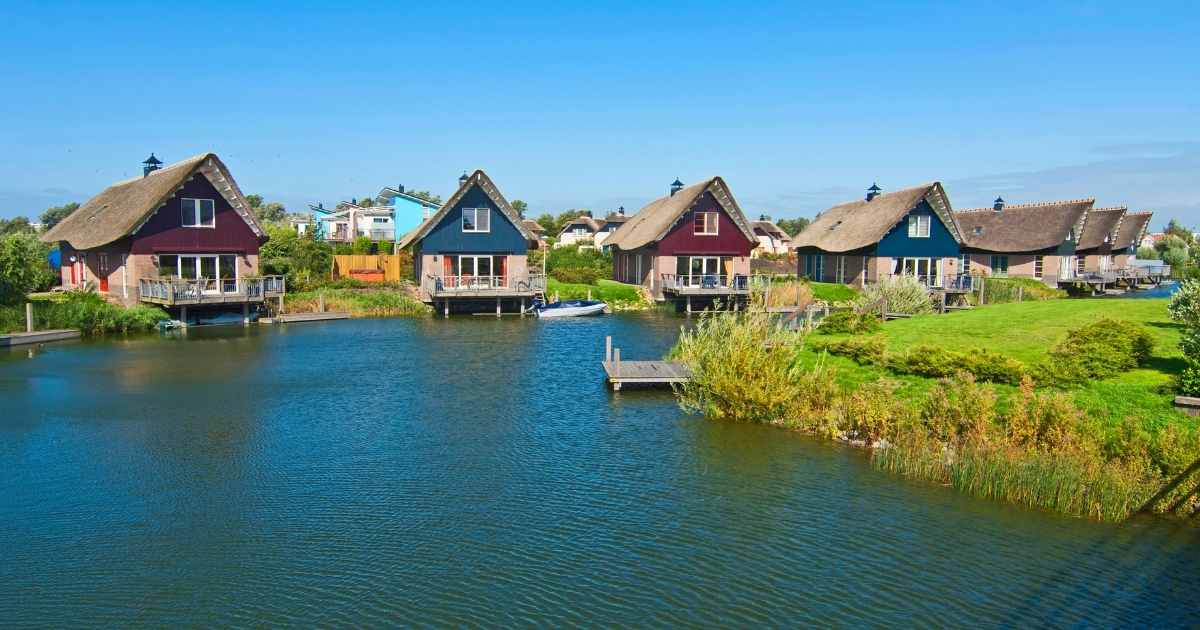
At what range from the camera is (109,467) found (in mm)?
15578

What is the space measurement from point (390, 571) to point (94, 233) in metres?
35.0

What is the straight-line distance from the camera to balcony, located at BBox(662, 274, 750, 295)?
149ft

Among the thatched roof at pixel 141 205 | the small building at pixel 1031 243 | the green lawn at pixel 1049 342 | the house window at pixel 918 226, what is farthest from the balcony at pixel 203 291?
the small building at pixel 1031 243

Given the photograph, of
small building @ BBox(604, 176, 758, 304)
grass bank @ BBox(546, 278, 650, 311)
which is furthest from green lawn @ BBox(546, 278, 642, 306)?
small building @ BBox(604, 176, 758, 304)

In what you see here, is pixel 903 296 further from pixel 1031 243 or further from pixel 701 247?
pixel 1031 243

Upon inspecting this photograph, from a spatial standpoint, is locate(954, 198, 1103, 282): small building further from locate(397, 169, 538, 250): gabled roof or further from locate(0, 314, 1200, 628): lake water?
locate(0, 314, 1200, 628): lake water

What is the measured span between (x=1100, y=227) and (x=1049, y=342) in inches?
1596

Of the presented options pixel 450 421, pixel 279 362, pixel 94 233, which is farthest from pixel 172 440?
pixel 94 233

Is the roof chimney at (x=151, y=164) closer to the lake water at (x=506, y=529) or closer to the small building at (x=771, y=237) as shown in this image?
the lake water at (x=506, y=529)

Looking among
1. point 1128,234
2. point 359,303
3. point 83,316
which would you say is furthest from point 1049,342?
point 1128,234

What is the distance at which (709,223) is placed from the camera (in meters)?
47.0

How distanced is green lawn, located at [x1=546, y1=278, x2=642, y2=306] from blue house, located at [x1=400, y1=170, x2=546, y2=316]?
10.6 ft

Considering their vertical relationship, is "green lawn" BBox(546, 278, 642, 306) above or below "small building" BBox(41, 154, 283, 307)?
below

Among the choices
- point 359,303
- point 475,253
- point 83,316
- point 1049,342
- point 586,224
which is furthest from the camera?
point 586,224
